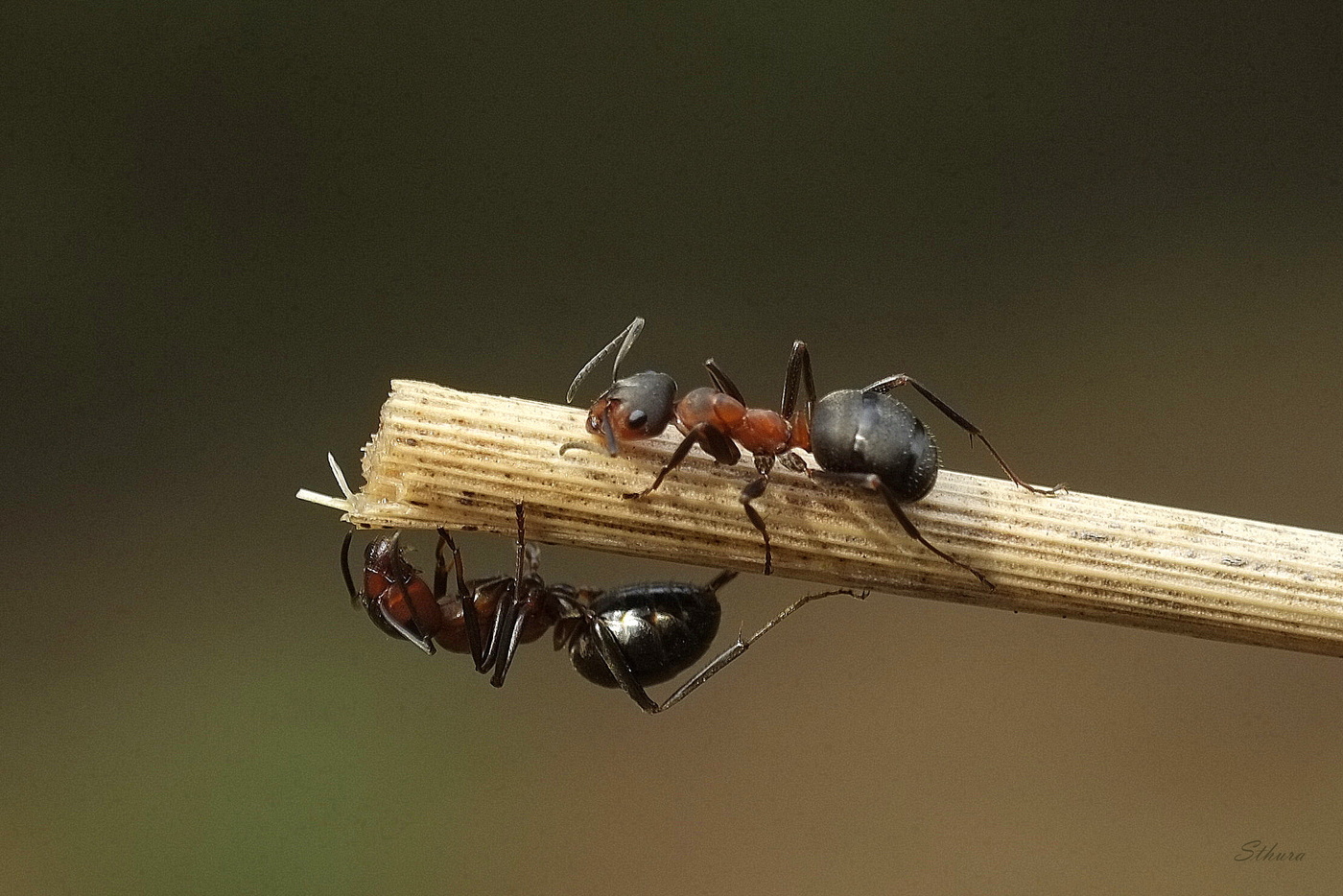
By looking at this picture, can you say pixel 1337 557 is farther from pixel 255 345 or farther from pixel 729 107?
pixel 255 345

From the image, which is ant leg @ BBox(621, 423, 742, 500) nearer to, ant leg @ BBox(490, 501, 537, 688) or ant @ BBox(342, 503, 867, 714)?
ant @ BBox(342, 503, 867, 714)

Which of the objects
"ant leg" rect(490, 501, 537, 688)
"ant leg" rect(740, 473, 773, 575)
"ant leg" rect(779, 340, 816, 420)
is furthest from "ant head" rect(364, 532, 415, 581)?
"ant leg" rect(740, 473, 773, 575)

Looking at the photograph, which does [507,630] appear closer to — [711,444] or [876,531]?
[711,444]

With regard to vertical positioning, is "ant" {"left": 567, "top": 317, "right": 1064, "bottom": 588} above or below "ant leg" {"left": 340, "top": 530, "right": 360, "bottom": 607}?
above

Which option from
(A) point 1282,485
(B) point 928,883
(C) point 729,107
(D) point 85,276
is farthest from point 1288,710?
(D) point 85,276

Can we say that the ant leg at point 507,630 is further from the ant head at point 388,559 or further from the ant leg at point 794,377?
the ant leg at point 794,377

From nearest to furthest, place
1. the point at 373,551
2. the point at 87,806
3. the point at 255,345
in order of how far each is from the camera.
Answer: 1. the point at 373,551
2. the point at 87,806
3. the point at 255,345

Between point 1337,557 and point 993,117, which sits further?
point 993,117
